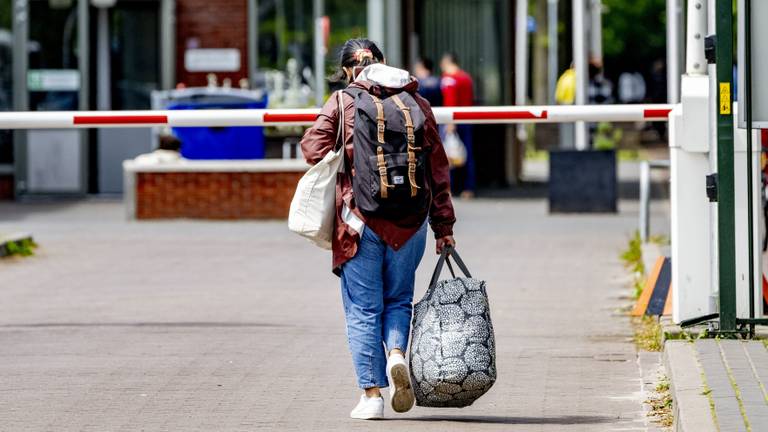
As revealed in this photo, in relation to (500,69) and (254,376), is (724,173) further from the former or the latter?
(500,69)

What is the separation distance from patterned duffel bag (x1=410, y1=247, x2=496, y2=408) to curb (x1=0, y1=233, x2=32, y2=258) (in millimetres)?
8176

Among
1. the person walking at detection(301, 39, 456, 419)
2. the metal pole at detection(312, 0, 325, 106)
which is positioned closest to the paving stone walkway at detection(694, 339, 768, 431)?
the person walking at detection(301, 39, 456, 419)

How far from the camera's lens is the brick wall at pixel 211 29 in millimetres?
21078

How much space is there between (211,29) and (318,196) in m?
14.3

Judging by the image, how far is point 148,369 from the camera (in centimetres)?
870

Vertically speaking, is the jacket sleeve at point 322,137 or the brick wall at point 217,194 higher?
the jacket sleeve at point 322,137

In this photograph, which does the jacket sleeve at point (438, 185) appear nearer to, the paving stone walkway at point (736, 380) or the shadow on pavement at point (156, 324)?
the paving stone walkway at point (736, 380)

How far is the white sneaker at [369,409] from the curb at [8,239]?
25.9ft

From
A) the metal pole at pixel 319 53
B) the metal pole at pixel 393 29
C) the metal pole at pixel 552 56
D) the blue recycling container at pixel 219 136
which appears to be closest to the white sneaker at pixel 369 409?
the blue recycling container at pixel 219 136

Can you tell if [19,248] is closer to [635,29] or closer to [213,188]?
[213,188]

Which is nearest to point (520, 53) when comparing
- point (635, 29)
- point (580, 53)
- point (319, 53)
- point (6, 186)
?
point (319, 53)

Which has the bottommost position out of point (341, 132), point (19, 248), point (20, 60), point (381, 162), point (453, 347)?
point (19, 248)

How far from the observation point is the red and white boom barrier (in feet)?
30.6

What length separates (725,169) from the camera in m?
8.26
